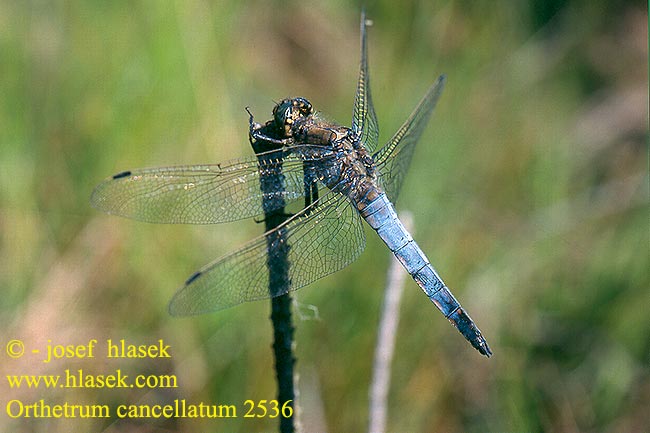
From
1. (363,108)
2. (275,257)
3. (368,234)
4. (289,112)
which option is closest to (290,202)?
(275,257)

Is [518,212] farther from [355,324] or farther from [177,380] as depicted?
[177,380]

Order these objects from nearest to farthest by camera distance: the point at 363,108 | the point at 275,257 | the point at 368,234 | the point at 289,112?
the point at 289,112 → the point at 275,257 → the point at 363,108 → the point at 368,234

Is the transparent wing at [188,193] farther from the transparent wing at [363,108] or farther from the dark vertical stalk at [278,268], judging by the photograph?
the transparent wing at [363,108]

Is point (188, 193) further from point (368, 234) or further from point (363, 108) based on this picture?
point (368, 234)

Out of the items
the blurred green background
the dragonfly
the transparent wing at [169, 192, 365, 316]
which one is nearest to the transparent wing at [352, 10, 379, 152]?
the dragonfly

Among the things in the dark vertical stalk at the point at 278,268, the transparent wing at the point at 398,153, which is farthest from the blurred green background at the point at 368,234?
the dark vertical stalk at the point at 278,268

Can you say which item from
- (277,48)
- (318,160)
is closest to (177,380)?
(318,160)
